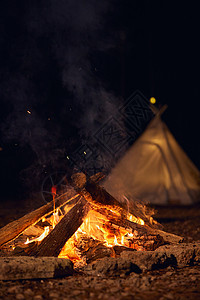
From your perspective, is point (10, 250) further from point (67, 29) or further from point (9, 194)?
point (9, 194)

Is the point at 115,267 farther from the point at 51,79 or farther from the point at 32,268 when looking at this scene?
the point at 51,79

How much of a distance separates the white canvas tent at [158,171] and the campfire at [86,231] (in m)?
6.22

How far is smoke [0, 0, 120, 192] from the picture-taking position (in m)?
5.34

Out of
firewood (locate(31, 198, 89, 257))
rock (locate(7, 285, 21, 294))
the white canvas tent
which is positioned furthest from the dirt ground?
the white canvas tent

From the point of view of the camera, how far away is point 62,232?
4.04 m

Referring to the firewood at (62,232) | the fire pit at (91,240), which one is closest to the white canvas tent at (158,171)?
the fire pit at (91,240)

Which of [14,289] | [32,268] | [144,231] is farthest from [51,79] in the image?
[14,289]

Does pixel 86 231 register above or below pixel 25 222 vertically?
below

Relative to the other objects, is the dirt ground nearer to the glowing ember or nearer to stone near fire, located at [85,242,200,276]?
stone near fire, located at [85,242,200,276]

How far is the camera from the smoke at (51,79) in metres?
5.34

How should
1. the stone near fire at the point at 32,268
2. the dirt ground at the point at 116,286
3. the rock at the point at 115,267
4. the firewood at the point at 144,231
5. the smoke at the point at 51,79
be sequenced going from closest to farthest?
the dirt ground at the point at 116,286
the stone near fire at the point at 32,268
the rock at the point at 115,267
the firewood at the point at 144,231
the smoke at the point at 51,79

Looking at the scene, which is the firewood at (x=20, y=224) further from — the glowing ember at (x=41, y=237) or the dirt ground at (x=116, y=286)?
the dirt ground at (x=116, y=286)

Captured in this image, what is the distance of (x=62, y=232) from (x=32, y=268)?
0.84 metres

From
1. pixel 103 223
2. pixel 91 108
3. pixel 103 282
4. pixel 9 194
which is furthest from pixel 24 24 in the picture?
pixel 9 194
